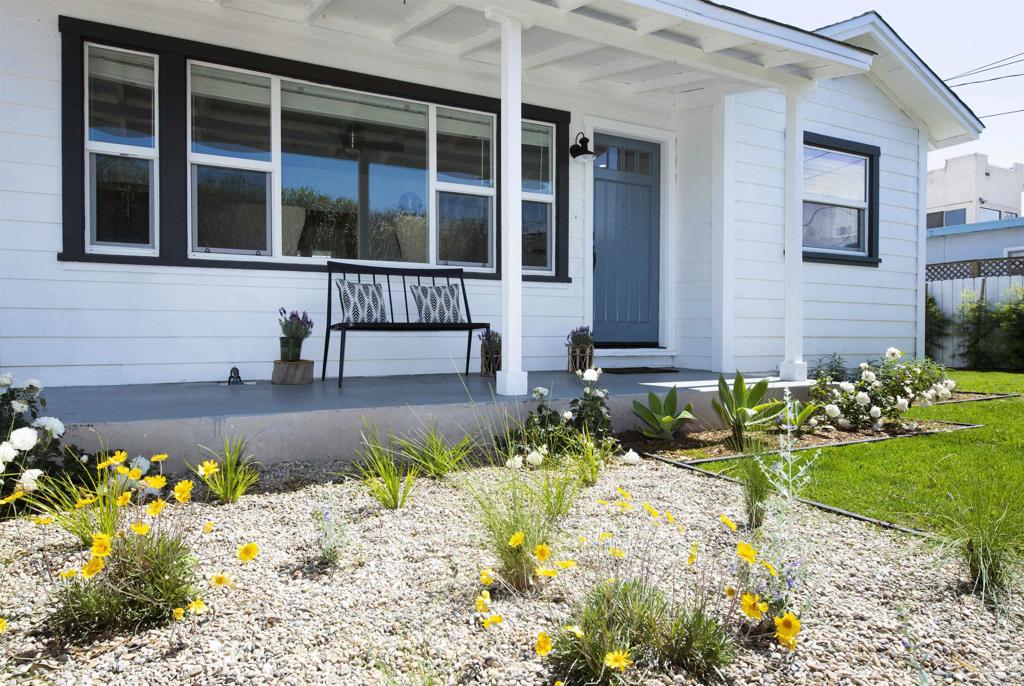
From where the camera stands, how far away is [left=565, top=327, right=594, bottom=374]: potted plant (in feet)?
18.4

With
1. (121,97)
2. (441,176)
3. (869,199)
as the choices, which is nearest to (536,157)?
(441,176)

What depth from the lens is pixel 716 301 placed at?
6.16 m

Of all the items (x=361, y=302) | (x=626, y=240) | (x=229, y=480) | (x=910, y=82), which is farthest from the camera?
(x=910, y=82)

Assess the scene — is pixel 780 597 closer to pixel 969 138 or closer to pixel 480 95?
pixel 480 95

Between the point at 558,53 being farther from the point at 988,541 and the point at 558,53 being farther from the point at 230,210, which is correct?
the point at 988,541

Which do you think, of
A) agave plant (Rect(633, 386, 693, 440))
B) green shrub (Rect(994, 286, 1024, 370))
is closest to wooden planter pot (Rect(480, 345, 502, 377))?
agave plant (Rect(633, 386, 693, 440))

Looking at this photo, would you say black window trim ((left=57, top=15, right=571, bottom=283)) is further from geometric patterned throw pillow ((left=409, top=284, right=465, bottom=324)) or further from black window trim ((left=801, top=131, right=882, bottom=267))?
black window trim ((left=801, top=131, right=882, bottom=267))

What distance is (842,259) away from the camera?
23.3ft

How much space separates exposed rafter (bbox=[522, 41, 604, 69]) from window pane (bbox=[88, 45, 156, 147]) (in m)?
2.62

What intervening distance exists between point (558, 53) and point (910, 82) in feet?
14.6

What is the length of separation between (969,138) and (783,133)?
9.79 feet

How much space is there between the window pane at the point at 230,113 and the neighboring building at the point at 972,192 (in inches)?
931

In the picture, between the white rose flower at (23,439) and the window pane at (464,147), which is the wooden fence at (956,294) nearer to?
the window pane at (464,147)

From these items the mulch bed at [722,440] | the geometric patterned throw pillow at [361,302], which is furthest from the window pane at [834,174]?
the geometric patterned throw pillow at [361,302]
